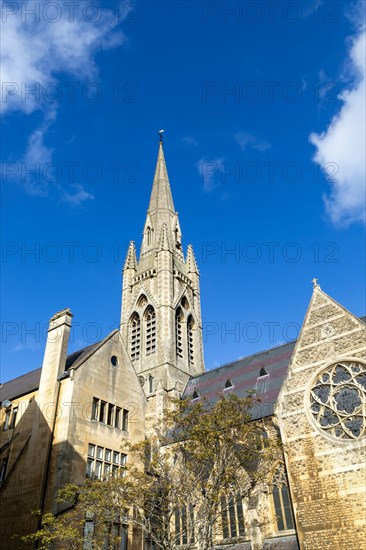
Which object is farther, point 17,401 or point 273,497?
point 17,401

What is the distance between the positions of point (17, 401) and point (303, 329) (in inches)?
681

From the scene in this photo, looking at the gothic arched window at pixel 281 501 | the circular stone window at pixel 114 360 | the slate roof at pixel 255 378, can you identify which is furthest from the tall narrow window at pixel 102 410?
the gothic arched window at pixel 281 501

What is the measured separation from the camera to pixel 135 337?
46812 mm

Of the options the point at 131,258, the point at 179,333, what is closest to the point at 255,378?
the point at 179,333

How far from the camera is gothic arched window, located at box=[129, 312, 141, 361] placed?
45572mm

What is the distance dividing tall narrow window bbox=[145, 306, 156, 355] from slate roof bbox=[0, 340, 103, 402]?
42.1 feet

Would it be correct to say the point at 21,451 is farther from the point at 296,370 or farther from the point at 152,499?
the point at 296,370

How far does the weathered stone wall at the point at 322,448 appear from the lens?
1916cm

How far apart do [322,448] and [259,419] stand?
6.67m

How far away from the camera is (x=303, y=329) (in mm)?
24156

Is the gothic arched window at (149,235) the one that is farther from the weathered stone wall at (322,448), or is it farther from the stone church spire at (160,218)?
the weathered stone wall at (322,448)

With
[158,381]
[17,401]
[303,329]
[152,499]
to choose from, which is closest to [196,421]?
[152,499]

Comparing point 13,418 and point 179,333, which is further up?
point 179,333

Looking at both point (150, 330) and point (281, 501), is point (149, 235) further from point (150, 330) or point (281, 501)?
point (281, 501)
